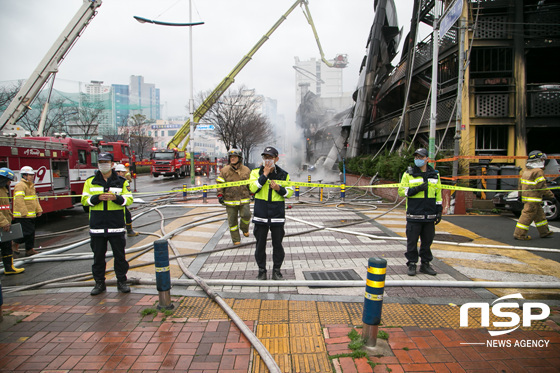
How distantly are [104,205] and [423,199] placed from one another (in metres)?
4.59

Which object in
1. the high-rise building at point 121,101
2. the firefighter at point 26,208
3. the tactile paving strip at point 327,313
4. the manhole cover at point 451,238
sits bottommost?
the tactile paving strip at point 327,313

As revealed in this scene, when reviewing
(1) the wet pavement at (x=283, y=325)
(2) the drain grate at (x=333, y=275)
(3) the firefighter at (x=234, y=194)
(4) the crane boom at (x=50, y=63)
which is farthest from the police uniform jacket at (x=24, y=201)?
(4) the crane boom at (x=50, y=63)

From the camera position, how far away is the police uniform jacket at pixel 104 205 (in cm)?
430

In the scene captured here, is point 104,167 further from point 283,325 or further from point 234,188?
point 283,325

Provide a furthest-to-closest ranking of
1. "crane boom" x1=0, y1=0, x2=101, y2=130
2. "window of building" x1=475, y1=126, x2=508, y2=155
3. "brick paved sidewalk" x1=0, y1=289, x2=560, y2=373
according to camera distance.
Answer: "window of building" x1=475, y1=126, x2=508, y2=155 → "crane boom" x1=0, y1=0, x2=101, y2=130 → "brick paved sidewalk" x1=0, y1=289, x2=560, y2=373

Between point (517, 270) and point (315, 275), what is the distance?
10.5 ft

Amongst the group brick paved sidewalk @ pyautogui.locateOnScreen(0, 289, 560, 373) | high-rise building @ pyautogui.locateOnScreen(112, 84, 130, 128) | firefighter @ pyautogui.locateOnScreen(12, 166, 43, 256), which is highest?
high-rise building @ pyautogui.locateOnScreen(112, 84, 130, 128)

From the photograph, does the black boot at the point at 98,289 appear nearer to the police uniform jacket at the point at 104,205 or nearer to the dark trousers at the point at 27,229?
the police uniform jacket at the point at 104,205

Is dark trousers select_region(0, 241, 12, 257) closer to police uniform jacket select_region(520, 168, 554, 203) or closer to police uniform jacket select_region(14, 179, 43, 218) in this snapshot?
police uniform jacket select_region(14, 179, 43, 218)

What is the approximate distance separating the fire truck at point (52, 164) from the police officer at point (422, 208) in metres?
7.77

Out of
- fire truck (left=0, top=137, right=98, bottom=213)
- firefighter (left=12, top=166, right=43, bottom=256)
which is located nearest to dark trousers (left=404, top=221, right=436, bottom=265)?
firefighter (left=12, top=166, right=43, bottom=256)

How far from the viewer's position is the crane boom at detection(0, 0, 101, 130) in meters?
12.8

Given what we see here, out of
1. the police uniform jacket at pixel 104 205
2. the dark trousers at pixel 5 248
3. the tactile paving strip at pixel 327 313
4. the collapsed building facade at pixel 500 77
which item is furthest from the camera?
the collapsed building facade at pixel 500 77

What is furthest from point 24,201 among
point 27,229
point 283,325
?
point 283,325
